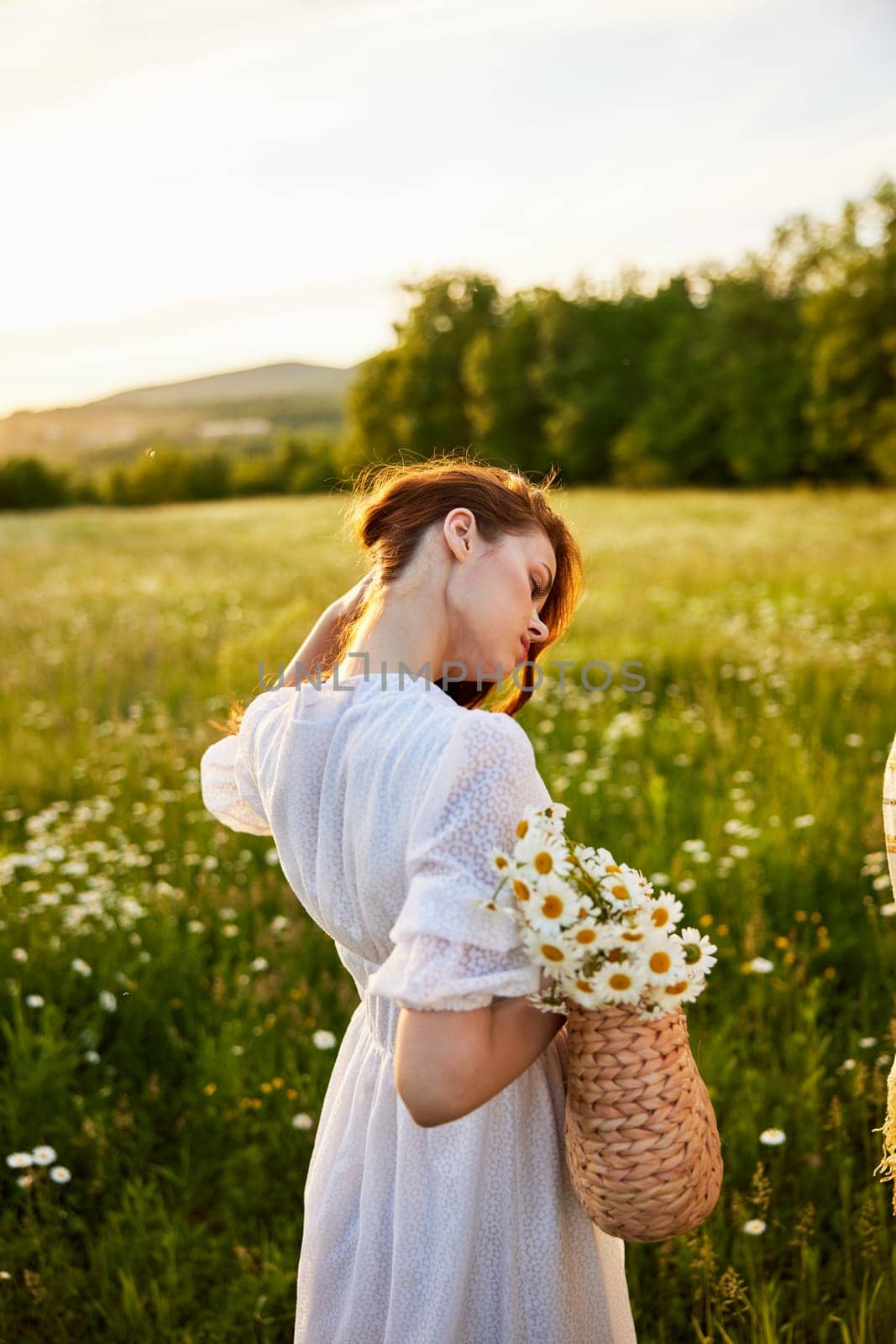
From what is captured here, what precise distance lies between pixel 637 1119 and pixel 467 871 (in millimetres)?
372

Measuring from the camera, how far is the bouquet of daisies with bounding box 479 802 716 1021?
124cm

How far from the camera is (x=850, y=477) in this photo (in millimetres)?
37656

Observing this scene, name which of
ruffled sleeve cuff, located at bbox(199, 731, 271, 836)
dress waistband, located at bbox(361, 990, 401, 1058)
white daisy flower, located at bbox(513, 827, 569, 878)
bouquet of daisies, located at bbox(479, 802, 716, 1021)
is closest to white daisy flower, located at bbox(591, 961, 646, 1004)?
bouquet of daisies, located at bbox(479, 802, 716, 1021)

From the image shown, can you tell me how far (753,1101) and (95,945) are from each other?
2073mm

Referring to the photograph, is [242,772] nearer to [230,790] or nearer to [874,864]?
[230,790]

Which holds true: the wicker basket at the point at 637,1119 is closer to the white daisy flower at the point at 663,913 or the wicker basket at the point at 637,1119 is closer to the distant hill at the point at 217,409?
the white daisy flower at the point at 663,913

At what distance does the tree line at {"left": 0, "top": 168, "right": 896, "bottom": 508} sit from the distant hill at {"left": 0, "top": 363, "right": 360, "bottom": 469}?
2178 mm

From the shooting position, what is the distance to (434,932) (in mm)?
1234

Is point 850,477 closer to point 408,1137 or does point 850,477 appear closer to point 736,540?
point 736,540

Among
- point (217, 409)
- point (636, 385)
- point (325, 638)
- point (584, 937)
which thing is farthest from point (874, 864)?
point (217, 409)

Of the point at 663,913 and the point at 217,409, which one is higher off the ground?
the point at 217,409

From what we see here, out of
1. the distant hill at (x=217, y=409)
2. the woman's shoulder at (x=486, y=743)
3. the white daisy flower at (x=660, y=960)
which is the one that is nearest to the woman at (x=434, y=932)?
the woman's shoulder at (x=486, y=743)

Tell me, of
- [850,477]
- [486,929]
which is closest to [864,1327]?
[486,929]

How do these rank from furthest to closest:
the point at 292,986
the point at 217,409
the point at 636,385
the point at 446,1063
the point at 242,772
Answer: the point at 217,409 < the point at 636,385 < the point at 292,986 < the point at 242,772 < the point at 446,1063
